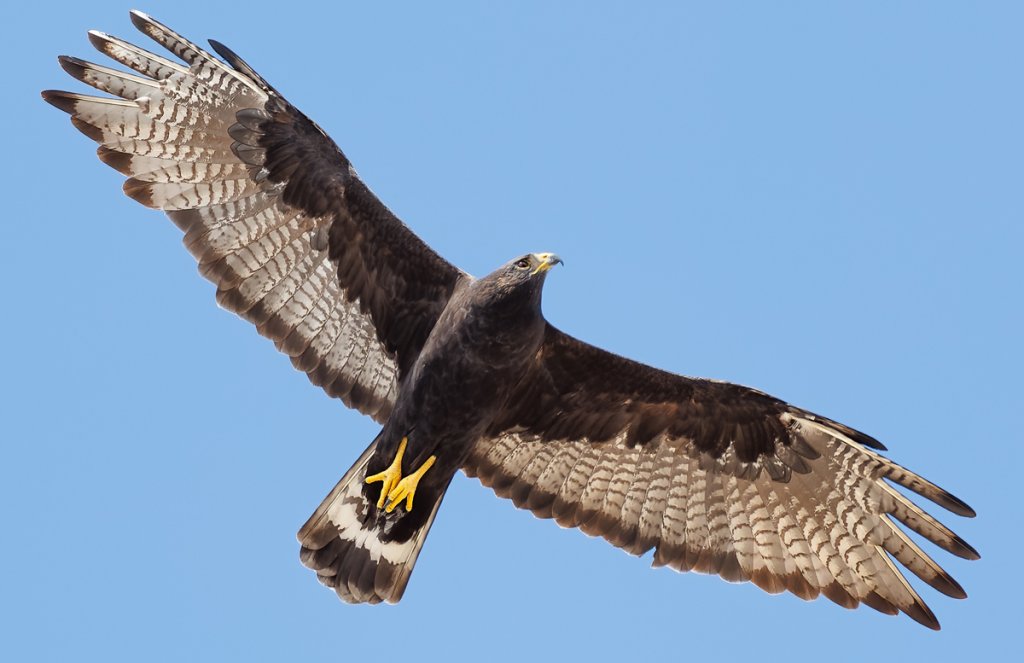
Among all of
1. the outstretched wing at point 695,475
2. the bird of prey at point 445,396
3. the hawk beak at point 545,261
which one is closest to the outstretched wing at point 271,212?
the bird of prey at point 445,396

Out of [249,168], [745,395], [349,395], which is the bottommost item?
[349,395]

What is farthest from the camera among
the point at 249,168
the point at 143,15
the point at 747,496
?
the point at 747,496

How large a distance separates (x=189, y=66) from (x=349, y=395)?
2.93m

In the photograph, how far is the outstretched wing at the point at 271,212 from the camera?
12.2 m

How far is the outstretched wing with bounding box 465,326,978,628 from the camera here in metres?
12.9

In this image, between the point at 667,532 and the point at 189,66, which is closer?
the point at 189,66

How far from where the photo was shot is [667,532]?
43.5ft

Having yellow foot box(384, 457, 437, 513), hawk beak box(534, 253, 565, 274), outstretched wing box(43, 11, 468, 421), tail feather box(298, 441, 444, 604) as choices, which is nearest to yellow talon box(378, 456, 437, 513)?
yellow foot box(384, 457, 437, 513)

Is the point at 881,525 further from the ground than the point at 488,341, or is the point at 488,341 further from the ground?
the point at 881,525

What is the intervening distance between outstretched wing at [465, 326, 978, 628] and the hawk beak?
1043 millimetres

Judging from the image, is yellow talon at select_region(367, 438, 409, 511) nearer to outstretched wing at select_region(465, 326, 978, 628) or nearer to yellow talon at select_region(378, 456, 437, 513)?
yellow talon at select_region(378, 456, 437, 513)

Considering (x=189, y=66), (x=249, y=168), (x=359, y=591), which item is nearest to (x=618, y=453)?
(x=359, y=591)

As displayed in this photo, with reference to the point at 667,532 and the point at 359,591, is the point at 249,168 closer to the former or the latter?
the point at 359,591

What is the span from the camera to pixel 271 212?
12609 millimetres
